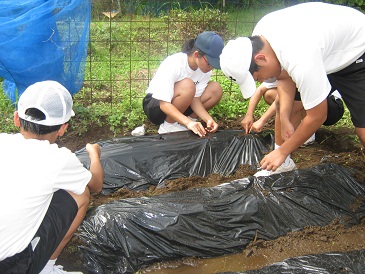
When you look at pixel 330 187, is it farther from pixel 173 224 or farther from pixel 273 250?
pixel 173 224

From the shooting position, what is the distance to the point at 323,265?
1.87m

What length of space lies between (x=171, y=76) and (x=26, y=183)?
1.51 m

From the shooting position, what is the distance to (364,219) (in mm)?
2316

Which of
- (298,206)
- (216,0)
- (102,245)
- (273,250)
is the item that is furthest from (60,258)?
(216,0)

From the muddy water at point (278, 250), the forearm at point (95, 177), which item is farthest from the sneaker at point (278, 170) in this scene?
the forearm at point (95, 177)

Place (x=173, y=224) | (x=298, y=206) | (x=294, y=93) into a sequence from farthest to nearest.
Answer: (x=294, y=93) < (x=298, y=206) < (x=173, y=224)

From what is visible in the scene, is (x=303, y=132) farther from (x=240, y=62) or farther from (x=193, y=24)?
(x=193, y=24)

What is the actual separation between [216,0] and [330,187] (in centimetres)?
544

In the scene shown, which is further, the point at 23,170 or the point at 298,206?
the point at 298,206

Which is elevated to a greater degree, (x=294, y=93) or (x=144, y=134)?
(x=294, y=93)

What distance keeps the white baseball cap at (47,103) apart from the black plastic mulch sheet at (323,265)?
1000 mm

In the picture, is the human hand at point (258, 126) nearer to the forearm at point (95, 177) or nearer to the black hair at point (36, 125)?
the forearm at point (95, 177)

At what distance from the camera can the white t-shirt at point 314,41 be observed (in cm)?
189

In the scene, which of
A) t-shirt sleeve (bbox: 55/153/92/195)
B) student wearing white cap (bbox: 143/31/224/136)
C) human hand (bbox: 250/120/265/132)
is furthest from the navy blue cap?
t-shirt sleeve (bbox: 55/153/92/195)
